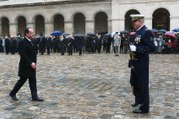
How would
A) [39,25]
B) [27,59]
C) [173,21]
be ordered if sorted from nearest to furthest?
[27,59], [173,21], [39,25]

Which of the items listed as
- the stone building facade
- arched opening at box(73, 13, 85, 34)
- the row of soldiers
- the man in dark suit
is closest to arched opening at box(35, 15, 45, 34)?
the stone building facade

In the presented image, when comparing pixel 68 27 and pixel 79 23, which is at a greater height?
pixel 79 23

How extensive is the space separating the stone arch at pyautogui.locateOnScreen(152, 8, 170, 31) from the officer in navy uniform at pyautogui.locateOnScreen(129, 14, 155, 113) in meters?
32.0

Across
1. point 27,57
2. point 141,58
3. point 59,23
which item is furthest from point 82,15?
point 141,58

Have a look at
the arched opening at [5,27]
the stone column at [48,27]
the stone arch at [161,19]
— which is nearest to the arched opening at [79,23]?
the stone column at [48,27]

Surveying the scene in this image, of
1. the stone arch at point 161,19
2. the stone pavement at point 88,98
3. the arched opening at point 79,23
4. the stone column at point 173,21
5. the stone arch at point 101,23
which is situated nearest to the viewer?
the stone pavement at point 88,98

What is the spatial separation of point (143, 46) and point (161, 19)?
33.3 m

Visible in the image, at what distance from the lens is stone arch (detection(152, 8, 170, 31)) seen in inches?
1558

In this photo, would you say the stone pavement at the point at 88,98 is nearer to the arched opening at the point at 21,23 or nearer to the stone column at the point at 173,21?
the stone column at the point at 173,21

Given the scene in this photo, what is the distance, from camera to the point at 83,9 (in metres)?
42.1

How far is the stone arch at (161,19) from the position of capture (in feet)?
130

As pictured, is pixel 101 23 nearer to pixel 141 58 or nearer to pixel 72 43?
pixel 72 43

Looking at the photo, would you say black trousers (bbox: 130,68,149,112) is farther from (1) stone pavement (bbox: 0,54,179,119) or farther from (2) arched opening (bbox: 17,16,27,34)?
(2) arched opening (bbox: 17,16,27,34)

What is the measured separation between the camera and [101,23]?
43.4 m
